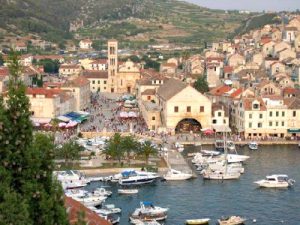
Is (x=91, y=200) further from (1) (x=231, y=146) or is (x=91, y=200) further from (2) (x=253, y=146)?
(2) (x=253, y=146)

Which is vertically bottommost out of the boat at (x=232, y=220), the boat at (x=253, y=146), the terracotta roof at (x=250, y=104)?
the boat at (x=232, y=220)

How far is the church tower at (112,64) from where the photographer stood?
66.9 meters

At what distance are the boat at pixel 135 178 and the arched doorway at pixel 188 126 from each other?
46.2 ft

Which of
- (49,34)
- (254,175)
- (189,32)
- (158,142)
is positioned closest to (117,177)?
(254,175)

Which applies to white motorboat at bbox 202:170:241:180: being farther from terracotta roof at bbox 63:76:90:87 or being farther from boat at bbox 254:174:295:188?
terracotta roof at bbox 63:76:90:87

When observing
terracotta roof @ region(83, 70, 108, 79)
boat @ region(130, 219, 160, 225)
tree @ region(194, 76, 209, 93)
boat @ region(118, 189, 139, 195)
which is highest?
terracotta roof @ region(83, 70, 108, 79)

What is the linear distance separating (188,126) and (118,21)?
91.0 meters

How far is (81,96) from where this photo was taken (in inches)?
2147

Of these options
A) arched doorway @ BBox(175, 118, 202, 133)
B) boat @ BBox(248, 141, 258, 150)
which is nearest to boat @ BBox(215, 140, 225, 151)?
boat @ BBox(248, 141, 258, 150)

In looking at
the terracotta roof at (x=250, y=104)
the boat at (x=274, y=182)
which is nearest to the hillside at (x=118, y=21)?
the terracotta roof at (x=250, y=104)

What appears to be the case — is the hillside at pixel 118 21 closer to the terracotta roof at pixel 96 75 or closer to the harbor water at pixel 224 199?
the terracotta roof at pixel 96 75

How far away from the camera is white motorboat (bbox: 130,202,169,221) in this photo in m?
25.0

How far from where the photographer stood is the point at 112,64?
67250 mm

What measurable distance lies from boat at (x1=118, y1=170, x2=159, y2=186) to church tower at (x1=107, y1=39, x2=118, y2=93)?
36350 millimetres
